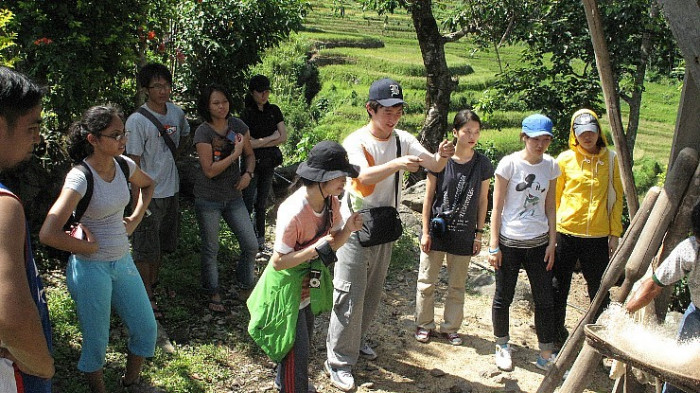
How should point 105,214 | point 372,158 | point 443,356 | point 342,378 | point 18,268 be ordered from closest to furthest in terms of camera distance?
point 18,268 → point 105,214 → point 372,158 → point 342,378 → point 443,356

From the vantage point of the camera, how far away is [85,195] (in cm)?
343

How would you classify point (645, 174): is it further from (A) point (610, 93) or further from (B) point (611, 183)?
(A) point (610, 93)

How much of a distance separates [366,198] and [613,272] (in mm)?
1481

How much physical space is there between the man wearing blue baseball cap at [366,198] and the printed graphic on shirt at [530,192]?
638 mm

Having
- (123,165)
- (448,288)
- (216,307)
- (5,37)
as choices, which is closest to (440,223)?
(448,288)

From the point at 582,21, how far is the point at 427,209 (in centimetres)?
425

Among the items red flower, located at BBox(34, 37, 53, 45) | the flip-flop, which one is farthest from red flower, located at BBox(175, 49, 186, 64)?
the flip-flop

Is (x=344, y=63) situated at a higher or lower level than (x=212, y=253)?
higher

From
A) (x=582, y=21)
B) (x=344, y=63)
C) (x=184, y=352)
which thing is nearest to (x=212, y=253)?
(x=184, y=352)

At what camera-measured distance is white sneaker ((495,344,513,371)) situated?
4805mm

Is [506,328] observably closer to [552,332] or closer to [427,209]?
[552,332]

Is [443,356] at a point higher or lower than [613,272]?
lower

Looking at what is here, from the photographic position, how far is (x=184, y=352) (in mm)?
4535

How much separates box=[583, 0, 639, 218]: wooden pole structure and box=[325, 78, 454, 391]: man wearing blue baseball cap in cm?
92
